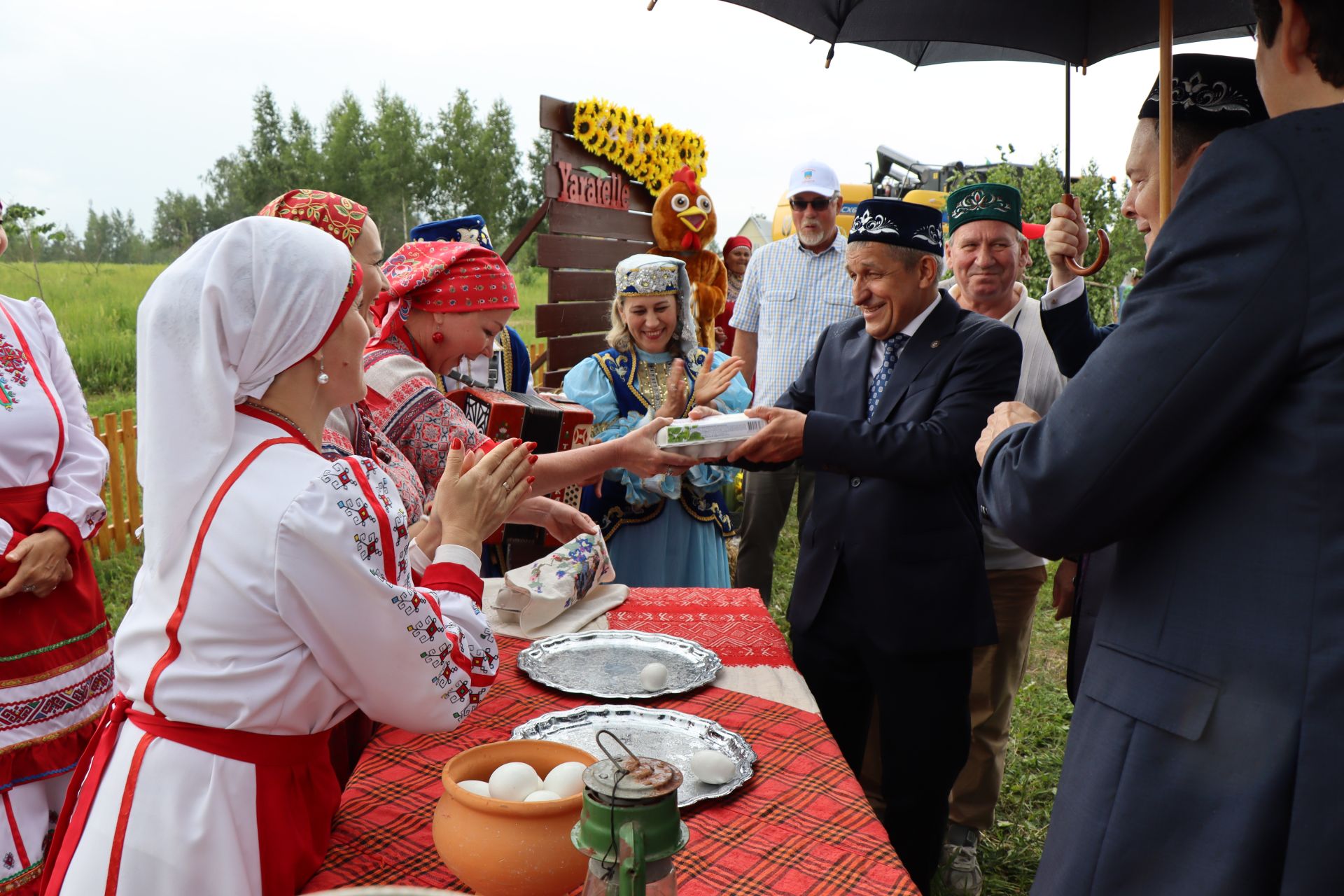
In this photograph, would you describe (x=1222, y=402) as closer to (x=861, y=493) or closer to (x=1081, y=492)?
(x=1081, y=492)

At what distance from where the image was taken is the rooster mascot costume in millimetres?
6863

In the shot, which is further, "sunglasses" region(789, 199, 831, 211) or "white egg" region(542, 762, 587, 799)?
"sunglasses" region(789, 199, 831, 211)

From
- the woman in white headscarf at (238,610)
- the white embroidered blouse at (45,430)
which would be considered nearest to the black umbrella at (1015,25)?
the woman in white headscarf at (238,610)

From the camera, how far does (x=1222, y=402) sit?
3.96 ft

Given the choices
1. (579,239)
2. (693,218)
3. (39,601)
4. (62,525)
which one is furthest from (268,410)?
(693,218)

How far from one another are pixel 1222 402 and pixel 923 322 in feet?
6.00

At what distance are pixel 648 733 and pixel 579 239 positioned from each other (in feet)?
17.3

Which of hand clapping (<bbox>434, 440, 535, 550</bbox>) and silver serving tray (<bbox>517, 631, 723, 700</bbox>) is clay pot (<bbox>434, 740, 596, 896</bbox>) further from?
silver serving tray (<bbox>517, 631, 723, 700</bbox>)

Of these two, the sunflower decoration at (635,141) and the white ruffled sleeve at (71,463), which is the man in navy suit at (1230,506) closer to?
the white ruffled sleeve at (71,463)

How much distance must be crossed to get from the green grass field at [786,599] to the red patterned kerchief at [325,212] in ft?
7.65

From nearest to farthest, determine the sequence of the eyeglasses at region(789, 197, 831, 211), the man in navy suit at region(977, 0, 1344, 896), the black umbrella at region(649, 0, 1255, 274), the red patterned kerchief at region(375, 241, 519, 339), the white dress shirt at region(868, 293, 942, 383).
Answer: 1. the man in navy suit at region(977, 0, 1344, 896)
2. the black umbrella at region(649, 0, 1255, 274)
3. the red patterned kerchief at region(375, 241, 519, 339)
4. the white dress shirt at region(868, 293, 942, 383)
5. the eyeglasses at region(789, 197, 831, 211)

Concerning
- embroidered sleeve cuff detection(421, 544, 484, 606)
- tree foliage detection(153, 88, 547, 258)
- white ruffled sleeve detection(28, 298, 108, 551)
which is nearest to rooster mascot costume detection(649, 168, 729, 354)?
white ruffled sleeve detection(28, 298, 108, 551)

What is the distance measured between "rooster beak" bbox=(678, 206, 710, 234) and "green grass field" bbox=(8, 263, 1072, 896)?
9.24 feet

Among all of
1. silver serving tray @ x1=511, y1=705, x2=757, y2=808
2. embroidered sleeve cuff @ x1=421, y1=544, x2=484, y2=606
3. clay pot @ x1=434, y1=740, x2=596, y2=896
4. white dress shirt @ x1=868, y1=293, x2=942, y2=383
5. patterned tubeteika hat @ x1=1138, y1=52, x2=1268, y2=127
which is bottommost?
silver serving tray @ x1=511, y1=705, x2=757, y2=808
